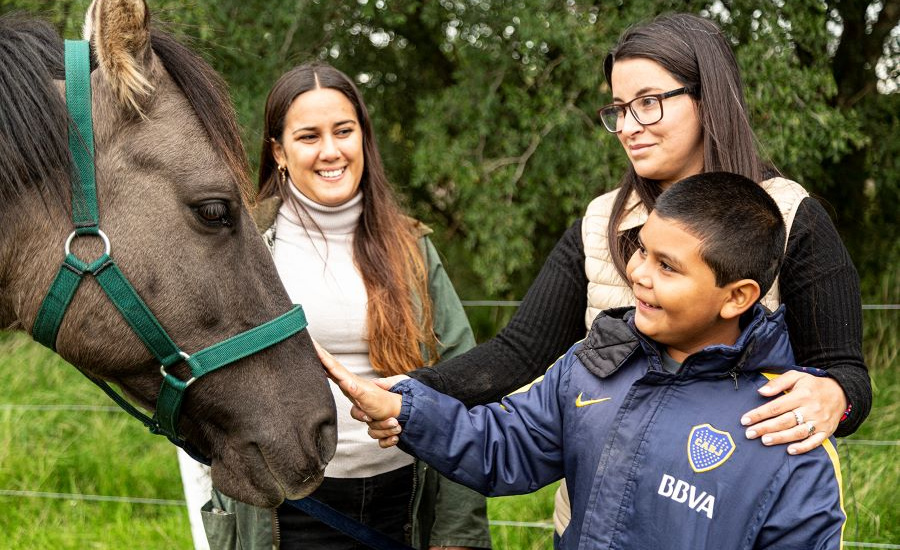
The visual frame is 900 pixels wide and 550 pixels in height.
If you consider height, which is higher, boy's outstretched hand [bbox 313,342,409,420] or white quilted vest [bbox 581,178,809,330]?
white quilted vest [bbox 581,178,809,330]

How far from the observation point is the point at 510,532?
12.8 ft

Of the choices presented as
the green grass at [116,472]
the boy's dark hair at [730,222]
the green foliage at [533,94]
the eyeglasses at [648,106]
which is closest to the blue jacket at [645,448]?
the boy's dark hair at [730,222]

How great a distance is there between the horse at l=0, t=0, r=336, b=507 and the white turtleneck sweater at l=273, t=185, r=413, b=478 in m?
0.34

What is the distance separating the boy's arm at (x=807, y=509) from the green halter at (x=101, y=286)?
109 centimetres

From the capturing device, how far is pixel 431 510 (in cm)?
245

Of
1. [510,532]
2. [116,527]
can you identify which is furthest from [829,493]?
[116,527]

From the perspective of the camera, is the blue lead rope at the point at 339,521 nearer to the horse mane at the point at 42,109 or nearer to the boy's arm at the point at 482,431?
the boy's arm at the point at 482,431

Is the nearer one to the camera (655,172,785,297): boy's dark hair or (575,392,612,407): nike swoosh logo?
(655,172,785,297): boy's dark hair

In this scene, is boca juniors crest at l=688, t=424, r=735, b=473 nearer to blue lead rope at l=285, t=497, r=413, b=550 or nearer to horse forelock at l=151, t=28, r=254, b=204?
blue lead rope at l=285, t=497, r=413, b=550

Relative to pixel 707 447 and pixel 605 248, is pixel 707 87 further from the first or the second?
pixel 707 447

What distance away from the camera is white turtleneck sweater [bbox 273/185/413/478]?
231 cm

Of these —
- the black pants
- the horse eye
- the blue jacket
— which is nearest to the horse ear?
the horse eye

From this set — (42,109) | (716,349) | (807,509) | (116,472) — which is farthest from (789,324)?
(116,472)

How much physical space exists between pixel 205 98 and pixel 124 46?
207 millimetres
